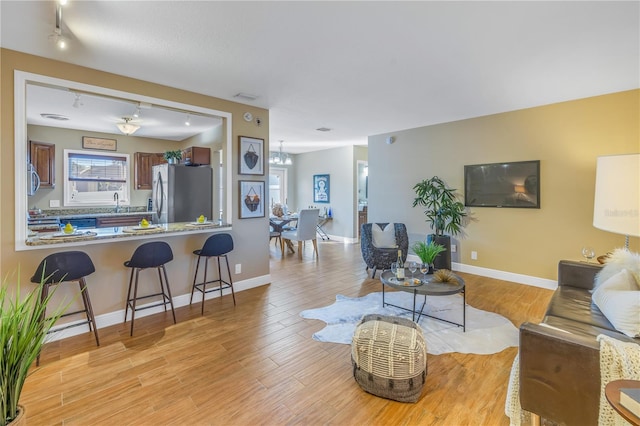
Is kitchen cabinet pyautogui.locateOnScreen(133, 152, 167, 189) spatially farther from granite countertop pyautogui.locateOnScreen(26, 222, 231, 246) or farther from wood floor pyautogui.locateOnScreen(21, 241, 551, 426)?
wood floor pyautogui.locateOnScreen(21, 241, 551, 426)

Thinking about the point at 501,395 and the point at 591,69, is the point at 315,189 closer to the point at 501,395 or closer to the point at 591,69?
the point at 591,69

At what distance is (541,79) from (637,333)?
2.63 m

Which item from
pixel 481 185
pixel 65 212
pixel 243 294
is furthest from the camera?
pixel 65 212

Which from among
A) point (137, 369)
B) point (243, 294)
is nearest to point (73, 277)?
point (137, 369)

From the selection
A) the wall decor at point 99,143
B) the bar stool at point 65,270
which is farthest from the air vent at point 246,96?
the wall decor at point 99,143

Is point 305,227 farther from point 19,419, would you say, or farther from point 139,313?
point 19,419

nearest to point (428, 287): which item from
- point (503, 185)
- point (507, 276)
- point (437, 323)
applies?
point (437, 323)

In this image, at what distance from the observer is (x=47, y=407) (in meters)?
1.88

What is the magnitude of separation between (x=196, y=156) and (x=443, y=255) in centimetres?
430

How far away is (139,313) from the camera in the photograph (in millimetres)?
3258

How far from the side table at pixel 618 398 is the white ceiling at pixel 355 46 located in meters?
2.14

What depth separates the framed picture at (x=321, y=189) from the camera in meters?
8.30

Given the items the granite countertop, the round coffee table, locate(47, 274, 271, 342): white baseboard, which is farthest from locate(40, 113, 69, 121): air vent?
the round coffee table

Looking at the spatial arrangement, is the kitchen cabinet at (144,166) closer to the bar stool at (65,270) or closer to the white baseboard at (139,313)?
the white baseboard at (139,313)
